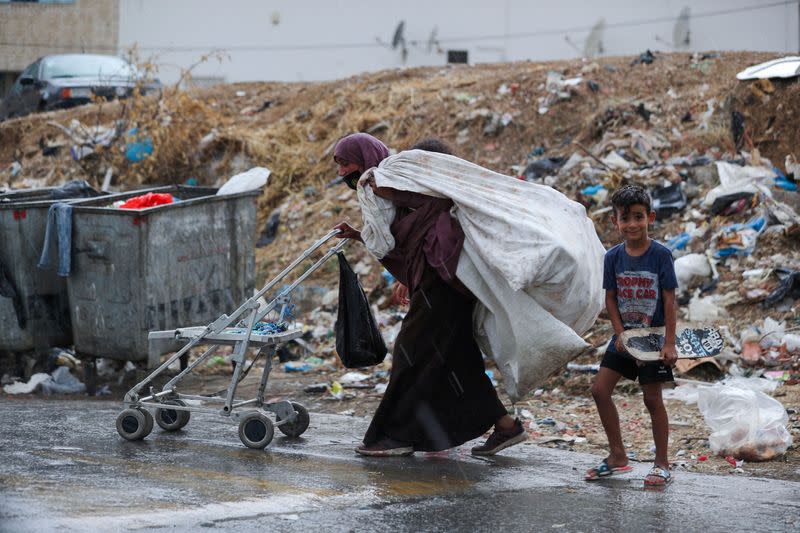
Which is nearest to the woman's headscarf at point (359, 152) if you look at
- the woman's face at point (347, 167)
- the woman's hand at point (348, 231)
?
the woman's face at point (347, 167)

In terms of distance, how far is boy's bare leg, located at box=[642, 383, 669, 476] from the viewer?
521cm

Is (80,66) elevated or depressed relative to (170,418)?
elevated

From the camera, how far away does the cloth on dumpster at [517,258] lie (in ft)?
17.9

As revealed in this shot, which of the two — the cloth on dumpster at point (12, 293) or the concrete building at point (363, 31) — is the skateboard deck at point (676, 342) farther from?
the concrete building at point (363, 31)

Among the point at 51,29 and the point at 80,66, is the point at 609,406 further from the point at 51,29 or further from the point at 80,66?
the point at 51,29

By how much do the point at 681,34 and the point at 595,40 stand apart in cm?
208

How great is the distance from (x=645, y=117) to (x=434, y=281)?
7.43 m

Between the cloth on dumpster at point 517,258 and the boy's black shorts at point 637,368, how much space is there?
210 millimetres

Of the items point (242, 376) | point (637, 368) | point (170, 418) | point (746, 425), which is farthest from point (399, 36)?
point (637, 368)

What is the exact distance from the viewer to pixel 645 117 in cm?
1250

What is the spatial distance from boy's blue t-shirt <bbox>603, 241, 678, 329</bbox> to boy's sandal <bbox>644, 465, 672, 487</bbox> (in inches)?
26.7

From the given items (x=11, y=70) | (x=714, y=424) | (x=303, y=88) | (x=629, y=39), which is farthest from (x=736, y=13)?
(x=714, y=424)

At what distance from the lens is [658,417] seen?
522 centimetres

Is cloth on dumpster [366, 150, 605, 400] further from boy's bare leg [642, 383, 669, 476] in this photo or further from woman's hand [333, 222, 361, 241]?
boy's bare leg [642, 383, 669, 476]
